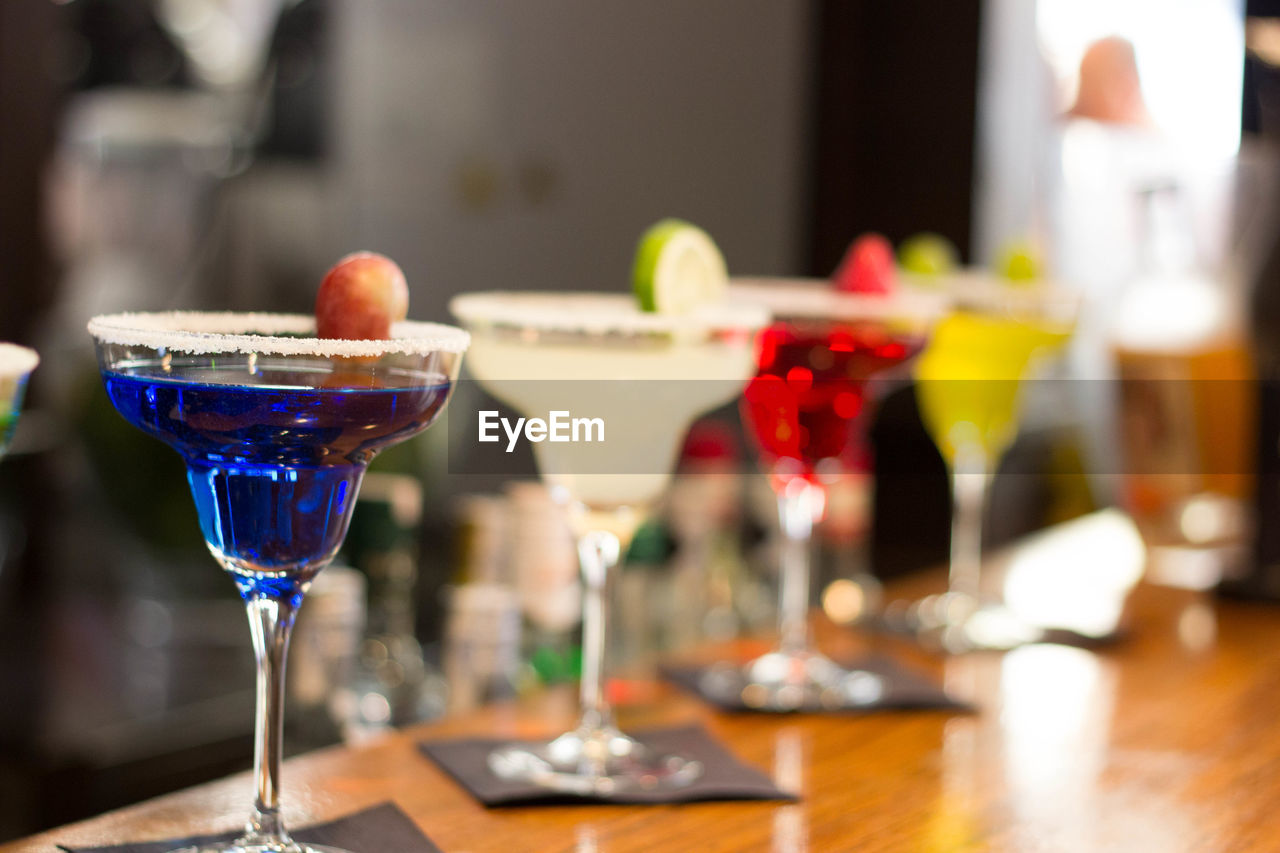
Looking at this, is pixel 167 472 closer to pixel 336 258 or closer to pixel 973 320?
pixel 336 258

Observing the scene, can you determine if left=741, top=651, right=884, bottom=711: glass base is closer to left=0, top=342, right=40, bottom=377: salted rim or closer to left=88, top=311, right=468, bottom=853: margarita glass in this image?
left=88, top=311, right=468, bottom=853: margarita glass

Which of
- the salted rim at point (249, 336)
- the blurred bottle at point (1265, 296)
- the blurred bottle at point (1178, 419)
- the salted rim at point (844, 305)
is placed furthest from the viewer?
the blurred bottle at point (1178, 419)

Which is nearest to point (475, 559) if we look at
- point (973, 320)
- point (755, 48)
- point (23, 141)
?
point (973, 320)

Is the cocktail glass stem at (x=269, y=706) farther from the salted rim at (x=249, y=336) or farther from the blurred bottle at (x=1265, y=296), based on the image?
the blurred bottle at (x=1265, y=296)

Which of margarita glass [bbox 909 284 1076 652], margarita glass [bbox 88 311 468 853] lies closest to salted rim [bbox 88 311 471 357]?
margarita glass [bbox 88 311 468 853]

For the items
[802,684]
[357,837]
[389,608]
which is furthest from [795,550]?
[357,837]

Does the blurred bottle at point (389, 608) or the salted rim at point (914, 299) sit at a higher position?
the salted rim at point (914, 299)

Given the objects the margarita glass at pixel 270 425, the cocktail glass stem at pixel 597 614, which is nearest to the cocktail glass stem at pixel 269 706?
the margarita glass at pixel 270 425
